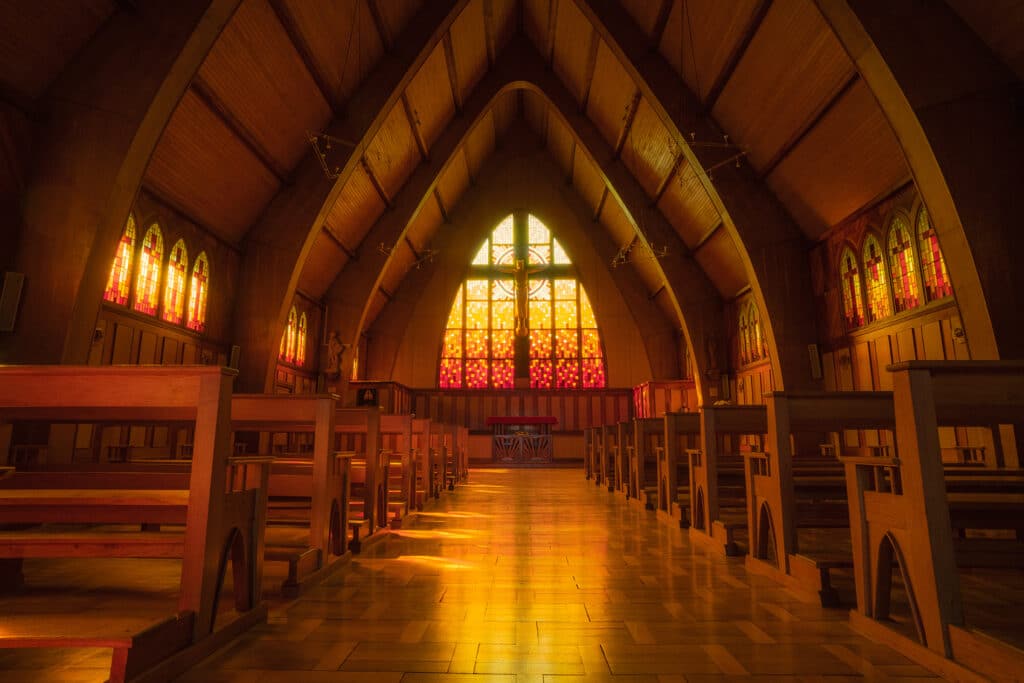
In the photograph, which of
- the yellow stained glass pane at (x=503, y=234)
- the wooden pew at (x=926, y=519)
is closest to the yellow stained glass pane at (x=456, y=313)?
the yellow stained glass pane at (x=503, y=234)

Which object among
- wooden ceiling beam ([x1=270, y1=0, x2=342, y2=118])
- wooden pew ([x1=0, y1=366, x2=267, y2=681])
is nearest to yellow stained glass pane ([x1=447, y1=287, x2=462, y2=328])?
wooden ceiling beam ([x1=270, y1=0, x2=342, y2=118])

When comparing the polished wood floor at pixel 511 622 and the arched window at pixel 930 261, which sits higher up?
the arched window at pixel 930 261

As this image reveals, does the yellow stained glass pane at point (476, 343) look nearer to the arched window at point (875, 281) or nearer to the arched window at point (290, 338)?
the arched window at point (290, 338)

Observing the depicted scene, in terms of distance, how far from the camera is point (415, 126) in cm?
A: 1097

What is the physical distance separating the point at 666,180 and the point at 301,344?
8.11 m

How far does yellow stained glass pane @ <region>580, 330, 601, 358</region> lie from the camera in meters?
A: 15.2

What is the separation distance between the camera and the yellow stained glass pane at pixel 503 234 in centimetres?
1603

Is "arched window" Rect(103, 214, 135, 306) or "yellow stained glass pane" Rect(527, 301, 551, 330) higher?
"yellow stained glass pane" Rect(527, 301, 551, 330)

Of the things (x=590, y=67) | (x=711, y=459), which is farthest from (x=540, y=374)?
(x=711, y=459)

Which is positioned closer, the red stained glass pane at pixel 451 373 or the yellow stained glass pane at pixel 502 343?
the red stained glass pane at pixel 451 373

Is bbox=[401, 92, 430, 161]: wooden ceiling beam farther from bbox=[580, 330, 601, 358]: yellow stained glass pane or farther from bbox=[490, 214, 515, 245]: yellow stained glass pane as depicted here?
bbox=[580, 330, 601, 358]: yellow stained glass pane

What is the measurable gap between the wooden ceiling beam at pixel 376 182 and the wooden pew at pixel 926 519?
985 cm

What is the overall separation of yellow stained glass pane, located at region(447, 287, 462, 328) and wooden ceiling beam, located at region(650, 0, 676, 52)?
27.3 feet

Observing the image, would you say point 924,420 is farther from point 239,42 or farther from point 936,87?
point 239,42
